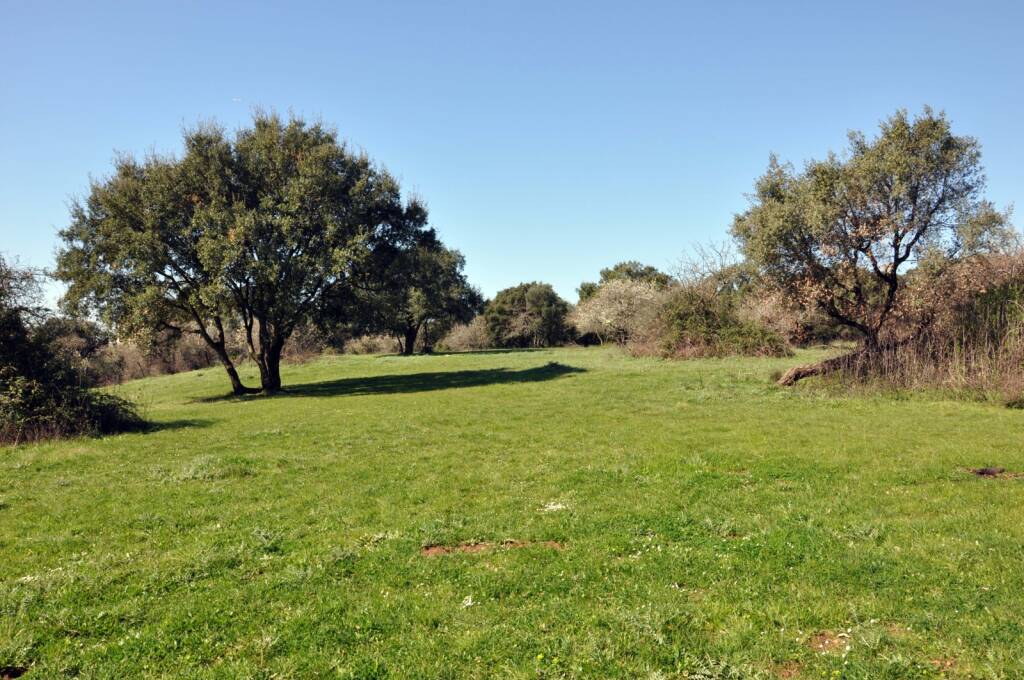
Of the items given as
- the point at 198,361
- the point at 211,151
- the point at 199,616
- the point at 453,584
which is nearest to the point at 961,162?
the point at 453,584

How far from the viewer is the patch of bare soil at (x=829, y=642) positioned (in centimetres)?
554

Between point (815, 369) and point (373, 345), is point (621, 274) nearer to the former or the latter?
point (373, 345)

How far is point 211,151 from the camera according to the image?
3369cm

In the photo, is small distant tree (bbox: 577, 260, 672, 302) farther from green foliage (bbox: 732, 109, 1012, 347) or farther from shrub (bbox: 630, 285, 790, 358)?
green foliage (bbox: 732, 109, 1012, 347)

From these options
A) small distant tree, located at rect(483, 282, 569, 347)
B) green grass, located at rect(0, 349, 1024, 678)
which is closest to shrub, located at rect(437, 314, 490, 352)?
small distant tree, located at rect(483, 282, 569, 347)

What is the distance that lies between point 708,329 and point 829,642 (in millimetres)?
42597

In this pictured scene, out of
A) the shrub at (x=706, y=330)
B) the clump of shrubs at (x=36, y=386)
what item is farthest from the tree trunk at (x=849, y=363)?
the clump of shrubs at (x=36, y=386)

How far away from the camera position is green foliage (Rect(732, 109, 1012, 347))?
24.5 metres

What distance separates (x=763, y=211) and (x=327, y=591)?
25785 millimetres

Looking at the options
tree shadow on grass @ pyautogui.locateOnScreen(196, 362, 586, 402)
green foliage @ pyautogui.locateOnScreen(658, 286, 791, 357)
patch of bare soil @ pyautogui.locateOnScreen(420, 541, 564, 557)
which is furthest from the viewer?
green foliage @ pyautogui.locateOnScreen(658, 286, 791, 357)

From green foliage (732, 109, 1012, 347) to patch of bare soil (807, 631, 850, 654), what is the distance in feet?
75.4

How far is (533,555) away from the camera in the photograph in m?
8.11

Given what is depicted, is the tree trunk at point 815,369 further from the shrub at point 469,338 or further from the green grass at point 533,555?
the shrub at point 469,338

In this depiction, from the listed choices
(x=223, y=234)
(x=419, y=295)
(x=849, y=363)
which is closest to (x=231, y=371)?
(x=223, y=234)
